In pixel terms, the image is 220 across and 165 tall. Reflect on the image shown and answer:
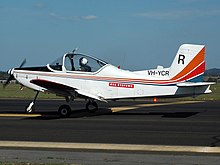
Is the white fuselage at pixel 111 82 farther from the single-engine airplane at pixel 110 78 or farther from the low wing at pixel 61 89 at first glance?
the low wing at pixel 61 89

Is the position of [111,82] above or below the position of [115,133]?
above

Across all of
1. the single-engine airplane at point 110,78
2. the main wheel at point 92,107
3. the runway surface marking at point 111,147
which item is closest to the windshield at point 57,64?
the single-engine airplane at point 110,78

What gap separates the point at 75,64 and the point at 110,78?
1546 mm

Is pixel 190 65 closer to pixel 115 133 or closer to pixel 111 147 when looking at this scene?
pixel 115 133

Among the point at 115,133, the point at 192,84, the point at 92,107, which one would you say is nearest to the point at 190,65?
the point at 192,84

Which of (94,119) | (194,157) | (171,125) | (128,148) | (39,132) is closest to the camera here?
(194,157)

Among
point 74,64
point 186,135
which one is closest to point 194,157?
point 186,135

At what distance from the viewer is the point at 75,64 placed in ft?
64.8

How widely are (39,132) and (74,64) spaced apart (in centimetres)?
598

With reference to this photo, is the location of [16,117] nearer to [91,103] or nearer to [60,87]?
[60,87]

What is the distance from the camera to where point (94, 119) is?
1845 cm

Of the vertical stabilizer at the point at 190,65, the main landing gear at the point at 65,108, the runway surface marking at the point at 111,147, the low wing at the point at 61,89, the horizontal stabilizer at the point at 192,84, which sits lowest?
the runway surface marking at the point at 111,147

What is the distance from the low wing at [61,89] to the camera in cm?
1855

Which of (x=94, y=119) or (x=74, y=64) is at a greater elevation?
(x=74, y=64)
